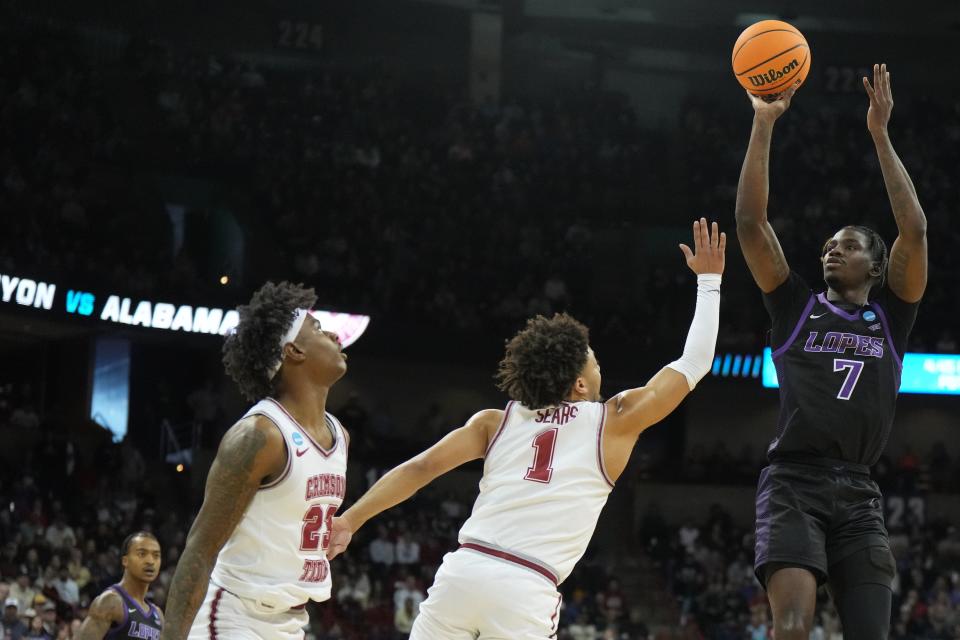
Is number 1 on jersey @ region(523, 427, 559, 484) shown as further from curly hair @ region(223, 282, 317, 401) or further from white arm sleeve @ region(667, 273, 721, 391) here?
curly hair @ region(223, 282, 317, 401)

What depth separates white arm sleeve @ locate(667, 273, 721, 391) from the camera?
509 centimetres

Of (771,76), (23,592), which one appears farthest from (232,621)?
(23,592)

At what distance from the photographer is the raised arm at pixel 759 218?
5.29 metres

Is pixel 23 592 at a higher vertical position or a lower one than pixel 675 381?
lower

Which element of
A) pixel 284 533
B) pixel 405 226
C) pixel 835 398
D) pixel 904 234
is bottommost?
pixel 284 533

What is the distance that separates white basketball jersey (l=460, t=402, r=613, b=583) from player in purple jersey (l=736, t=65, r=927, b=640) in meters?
0.75

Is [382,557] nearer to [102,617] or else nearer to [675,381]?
[102,617]

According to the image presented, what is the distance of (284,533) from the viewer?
4.36 meters

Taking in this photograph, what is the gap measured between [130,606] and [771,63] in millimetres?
5175

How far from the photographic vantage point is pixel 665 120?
29.1 metres

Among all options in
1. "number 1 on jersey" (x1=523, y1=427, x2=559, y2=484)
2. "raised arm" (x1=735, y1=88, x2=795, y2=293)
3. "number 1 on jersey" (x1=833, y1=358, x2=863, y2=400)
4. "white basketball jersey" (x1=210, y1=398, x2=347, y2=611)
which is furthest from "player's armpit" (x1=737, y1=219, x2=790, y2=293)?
"white basketball jersey" (x1=210, y1=398, x2=347, y2=611)

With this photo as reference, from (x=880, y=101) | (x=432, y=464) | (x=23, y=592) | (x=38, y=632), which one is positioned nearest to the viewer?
(x=432, y=464)

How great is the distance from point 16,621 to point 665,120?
18.9 meters

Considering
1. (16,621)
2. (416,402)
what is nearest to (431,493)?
(416,402)
